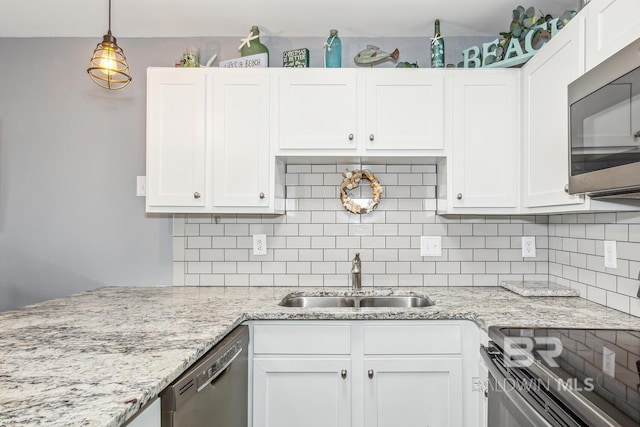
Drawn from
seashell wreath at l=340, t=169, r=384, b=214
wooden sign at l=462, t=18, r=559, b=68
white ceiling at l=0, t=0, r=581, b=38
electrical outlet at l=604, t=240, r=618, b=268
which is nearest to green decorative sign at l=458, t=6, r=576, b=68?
wooden sign at l=462, t=18, r=559, b=68

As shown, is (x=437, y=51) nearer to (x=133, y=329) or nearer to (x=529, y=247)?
(x=529, y=247)

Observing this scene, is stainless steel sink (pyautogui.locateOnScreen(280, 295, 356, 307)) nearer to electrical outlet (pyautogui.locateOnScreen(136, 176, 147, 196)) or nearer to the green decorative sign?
electrical outlet (pyautogui.locateOnScreen(136, 176, 147, 196))

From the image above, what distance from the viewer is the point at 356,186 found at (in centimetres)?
246

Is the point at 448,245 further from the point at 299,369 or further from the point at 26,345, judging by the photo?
the point at 26,345

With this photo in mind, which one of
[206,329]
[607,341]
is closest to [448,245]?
[607,341]

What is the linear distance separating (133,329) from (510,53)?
7.07 feet

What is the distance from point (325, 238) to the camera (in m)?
2.49

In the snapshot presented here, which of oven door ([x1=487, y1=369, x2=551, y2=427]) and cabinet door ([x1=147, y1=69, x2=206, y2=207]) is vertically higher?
cabinet door ([x1=147, y1=69, x2=206, y2=207])

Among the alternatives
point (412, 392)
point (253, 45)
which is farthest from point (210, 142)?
point (412, 392)

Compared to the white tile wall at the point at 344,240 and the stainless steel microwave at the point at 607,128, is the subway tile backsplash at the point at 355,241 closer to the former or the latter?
the white tile wall at the point at 344,240

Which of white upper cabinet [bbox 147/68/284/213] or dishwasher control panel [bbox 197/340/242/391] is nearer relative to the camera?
dishwasher control panel [bbox 197/340/242/391]

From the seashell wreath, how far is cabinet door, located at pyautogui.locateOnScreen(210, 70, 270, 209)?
0.50 meters

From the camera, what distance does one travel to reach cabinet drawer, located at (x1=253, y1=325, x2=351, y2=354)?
185cm

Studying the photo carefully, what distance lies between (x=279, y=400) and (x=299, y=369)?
16 cm
